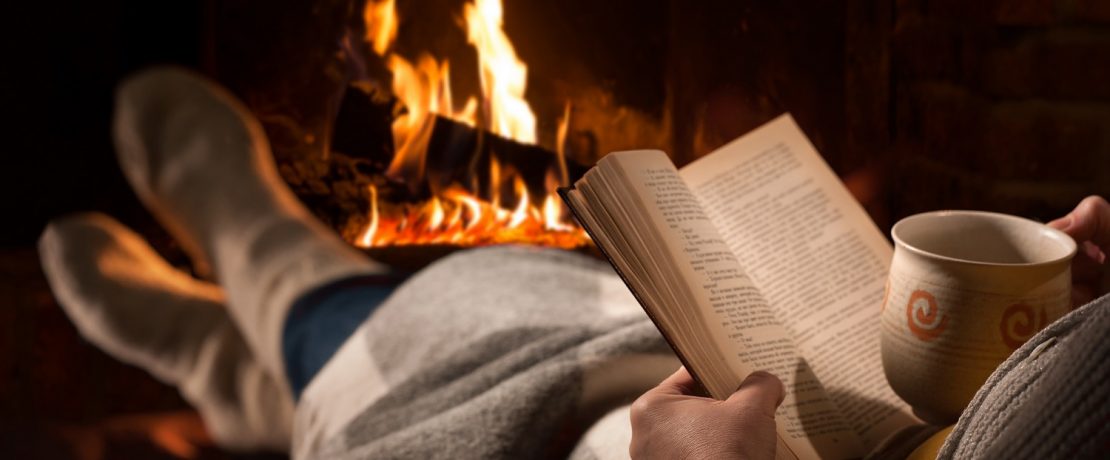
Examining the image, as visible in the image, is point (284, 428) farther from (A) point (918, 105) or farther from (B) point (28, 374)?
(A) point (918, 105)

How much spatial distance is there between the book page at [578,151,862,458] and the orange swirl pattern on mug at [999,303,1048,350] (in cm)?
10

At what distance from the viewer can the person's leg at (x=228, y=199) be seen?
1.05 m

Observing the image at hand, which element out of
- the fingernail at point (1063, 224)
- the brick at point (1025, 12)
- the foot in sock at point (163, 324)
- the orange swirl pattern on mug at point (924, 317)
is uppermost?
the brick at point (1025, 12)

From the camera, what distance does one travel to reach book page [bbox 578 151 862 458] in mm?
458

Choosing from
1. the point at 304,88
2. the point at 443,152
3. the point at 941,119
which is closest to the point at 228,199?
the point at 304,88

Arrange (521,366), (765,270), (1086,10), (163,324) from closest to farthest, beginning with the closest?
(765,270) → (521,366) → (1086,10) → (163,324)

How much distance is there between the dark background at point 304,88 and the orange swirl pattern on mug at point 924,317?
622 millimetres

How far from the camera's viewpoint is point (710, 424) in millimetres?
433

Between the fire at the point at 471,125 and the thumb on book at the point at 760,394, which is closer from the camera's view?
the thumb on book at the point at 760,394

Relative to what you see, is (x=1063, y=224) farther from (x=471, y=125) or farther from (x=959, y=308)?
(x=471, y=125)

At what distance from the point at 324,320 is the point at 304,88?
1.28ft

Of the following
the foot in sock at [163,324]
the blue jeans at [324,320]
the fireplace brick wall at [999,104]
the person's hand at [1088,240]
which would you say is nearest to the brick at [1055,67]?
the fireplace brick wall at [999,104]

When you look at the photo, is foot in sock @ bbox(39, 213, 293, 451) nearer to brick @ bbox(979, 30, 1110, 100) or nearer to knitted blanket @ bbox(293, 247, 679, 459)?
knitted blanket @ bbox(293, 247, 679, 459)

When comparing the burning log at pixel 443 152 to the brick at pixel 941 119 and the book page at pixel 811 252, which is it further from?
the book page at pixel 811 252
